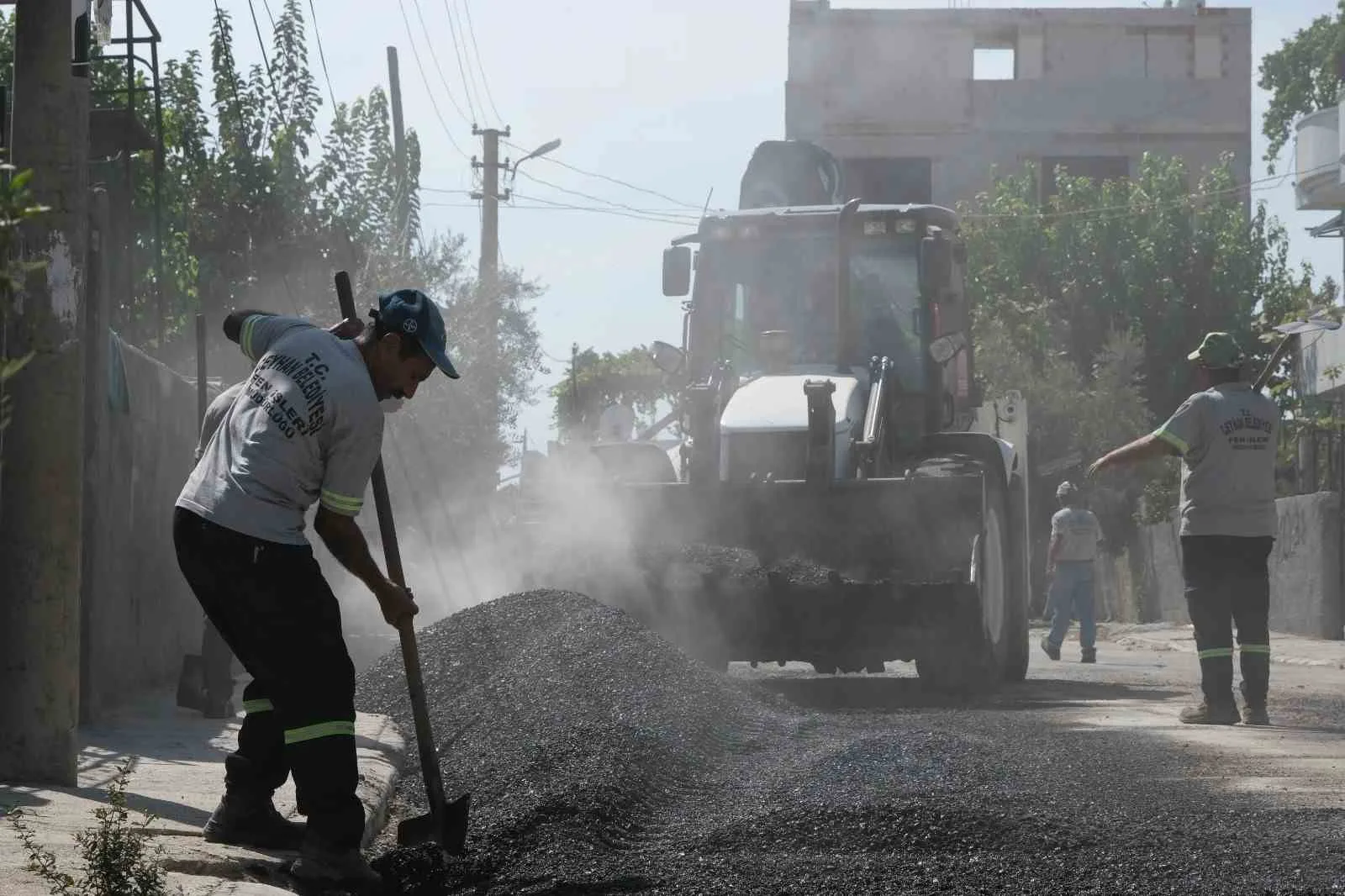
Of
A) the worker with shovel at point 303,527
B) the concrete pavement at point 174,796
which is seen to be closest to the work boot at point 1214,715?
the concrete pavement at point 174,796

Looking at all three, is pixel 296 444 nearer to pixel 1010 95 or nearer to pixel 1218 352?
pixel 1218 352

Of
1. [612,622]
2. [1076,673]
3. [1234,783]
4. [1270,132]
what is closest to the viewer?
[1234,783]

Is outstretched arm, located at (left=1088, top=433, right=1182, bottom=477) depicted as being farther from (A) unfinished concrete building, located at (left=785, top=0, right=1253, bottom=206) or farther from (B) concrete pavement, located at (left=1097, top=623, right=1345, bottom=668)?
(A) unfinished concrete building, located at (left=785, top=0, right=1253, bottom=206)

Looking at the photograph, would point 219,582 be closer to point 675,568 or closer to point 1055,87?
point 675,568

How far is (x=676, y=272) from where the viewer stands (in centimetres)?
1281

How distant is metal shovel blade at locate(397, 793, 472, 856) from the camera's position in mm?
5477

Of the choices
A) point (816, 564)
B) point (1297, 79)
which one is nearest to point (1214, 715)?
point (816, 564)

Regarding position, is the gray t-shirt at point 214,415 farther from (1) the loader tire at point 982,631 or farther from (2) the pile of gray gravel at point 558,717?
(1) the loader tire at point 982,631

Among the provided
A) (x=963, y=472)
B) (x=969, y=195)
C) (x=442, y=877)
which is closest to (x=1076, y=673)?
(x=963, y=472)

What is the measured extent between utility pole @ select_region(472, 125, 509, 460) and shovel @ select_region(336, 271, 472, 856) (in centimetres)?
2621

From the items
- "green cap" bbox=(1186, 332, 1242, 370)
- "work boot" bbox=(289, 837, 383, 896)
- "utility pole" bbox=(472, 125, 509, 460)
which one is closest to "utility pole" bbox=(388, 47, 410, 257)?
"utility pole" bbox=(472, 125, 509, 460)

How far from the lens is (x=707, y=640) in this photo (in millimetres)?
11016

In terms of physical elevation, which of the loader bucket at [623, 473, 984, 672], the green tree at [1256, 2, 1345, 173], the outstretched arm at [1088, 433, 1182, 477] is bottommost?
the loader bucket at [623, 473, 984, 672]

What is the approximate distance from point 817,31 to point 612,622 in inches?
1708
